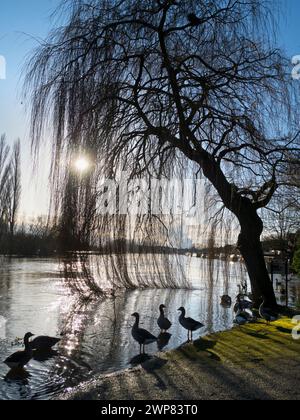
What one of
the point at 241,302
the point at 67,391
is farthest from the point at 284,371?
the point at 241,302

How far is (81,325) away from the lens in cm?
863

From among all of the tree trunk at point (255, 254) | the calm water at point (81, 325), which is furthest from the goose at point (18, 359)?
the tree trunk at point (255, 254)

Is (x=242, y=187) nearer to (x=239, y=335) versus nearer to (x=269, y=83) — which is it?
(x=269, y=83)

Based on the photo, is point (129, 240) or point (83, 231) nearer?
point (83, 231)

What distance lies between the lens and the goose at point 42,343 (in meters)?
6.56

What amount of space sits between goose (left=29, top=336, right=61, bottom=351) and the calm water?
18 cm

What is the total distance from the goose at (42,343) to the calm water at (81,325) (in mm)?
176

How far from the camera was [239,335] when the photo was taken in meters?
7.58

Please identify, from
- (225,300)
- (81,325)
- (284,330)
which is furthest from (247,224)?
(81,325)

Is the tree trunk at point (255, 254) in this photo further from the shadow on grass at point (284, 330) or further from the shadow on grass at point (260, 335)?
the shadow on grass at point (260, 335)

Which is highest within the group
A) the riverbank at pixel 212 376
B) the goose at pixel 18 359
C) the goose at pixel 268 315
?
the goose at pixel 268 315

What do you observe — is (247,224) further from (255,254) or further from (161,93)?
(161,93)

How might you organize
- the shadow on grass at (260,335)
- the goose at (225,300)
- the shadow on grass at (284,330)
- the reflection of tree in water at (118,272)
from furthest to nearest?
the goose at (225,300) < the shadow on grass at (284,330) < the shadow on grass at (260,335) < the reflection of tree in water at (118,272)
